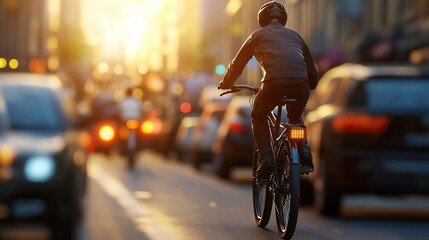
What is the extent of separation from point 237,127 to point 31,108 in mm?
10287

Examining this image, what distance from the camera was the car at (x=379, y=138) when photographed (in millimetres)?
14227

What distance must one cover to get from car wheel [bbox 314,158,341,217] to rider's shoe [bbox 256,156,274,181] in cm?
283

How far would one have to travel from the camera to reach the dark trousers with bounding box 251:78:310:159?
448 inches

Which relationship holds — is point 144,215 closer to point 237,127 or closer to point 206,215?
point 206,215

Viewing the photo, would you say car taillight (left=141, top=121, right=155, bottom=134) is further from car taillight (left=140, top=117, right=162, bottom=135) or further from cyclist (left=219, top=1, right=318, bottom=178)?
cyclist (left=219, top=1, right=318, bottom=178)

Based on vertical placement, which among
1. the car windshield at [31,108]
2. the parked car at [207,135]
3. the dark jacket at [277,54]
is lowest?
the parked car at [207,135]

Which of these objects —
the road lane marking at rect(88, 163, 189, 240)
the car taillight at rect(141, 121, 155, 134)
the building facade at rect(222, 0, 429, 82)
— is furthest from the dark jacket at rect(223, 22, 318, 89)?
the car taillight at rect(141, 121, 155, 134)

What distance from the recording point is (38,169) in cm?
1036

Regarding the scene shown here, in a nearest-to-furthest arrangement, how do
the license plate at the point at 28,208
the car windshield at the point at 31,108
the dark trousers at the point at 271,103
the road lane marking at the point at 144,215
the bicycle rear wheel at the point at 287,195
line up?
the license plate at the point at 28,208
the bicycle rear wheel at the point at 287,195
the dark trousers at the point at 271,103
the car windshield at the point at 31,108
the road lane marking at the point at 144,215

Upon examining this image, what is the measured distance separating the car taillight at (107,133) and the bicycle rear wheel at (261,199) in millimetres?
22974

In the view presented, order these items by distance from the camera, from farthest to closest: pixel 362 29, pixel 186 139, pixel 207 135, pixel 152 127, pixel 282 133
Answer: pixel 362 29
pixel 152 127
pixel 186 139
pixel 207 135
pixel 282 133

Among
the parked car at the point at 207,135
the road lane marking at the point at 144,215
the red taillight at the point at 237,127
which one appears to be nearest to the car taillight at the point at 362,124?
the road lane marking at the point at 144,215

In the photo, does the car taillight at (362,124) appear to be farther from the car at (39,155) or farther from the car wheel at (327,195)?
the car at (39,155)

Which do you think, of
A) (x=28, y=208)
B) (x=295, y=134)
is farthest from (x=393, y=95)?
(x=28, y=208)
